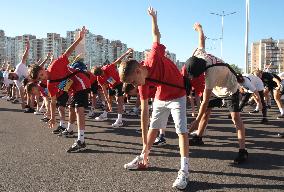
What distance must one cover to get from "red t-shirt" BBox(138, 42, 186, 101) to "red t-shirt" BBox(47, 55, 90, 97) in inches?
107

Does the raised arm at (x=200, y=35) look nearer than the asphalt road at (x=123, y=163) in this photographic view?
No

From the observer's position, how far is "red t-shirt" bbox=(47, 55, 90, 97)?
23.3 ft

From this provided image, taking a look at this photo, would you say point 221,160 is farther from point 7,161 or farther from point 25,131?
point 25,131

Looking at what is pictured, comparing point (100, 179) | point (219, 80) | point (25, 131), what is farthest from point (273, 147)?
point (25, 131)

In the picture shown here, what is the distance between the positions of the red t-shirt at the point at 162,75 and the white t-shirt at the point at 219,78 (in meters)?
0.87

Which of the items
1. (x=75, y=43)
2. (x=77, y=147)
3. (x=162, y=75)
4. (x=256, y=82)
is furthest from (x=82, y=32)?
(x=256, y=82)

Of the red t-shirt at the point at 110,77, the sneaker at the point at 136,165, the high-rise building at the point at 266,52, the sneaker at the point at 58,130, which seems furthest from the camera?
the high-rise building at the point at 266,52

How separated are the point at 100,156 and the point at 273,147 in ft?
11.0

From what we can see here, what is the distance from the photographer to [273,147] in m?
7.09

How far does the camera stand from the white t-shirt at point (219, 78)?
5.64m

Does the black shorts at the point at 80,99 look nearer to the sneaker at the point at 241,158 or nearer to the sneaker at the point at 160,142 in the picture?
the sneaker at the point at 160,142

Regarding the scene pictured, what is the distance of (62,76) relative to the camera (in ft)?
23.6

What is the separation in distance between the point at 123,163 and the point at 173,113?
4.64 ft

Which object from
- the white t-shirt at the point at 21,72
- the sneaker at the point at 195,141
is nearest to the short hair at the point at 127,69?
the sneaker at the point at 195,141
